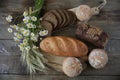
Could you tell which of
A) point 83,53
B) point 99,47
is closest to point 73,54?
point 83,53

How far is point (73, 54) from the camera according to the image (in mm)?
1337

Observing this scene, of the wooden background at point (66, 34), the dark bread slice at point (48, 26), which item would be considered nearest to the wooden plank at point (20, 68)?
the wooden background at point (66, 34)

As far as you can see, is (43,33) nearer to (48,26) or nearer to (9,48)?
(48,26)

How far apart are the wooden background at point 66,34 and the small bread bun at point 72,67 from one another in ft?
0.18

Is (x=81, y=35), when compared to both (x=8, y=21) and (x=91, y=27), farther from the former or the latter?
(x=8, y=21)

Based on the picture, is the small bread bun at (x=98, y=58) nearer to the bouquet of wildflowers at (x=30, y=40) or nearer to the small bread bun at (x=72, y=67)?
the small bread bun at (x=72, y=67)

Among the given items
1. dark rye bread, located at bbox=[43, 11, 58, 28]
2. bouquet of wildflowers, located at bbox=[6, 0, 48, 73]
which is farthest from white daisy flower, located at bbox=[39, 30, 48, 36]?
dark rye bread, located at bbox=[43, 11, 58, 28]

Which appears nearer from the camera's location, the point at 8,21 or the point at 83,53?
A: the point at 83,53

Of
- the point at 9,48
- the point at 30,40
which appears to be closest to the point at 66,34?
the point at 30,40

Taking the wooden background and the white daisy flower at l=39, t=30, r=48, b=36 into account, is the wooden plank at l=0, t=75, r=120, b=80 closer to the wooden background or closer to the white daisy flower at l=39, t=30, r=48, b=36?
the wooden background

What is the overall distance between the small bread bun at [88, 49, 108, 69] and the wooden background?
5 centimetres

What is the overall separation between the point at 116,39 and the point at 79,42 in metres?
0.25

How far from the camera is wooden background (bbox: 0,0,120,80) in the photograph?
1.35 m

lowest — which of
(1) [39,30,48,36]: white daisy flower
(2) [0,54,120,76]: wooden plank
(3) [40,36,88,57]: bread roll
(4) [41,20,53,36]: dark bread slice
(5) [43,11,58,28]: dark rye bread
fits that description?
(2) [0,54,120,76]: wooden plank
